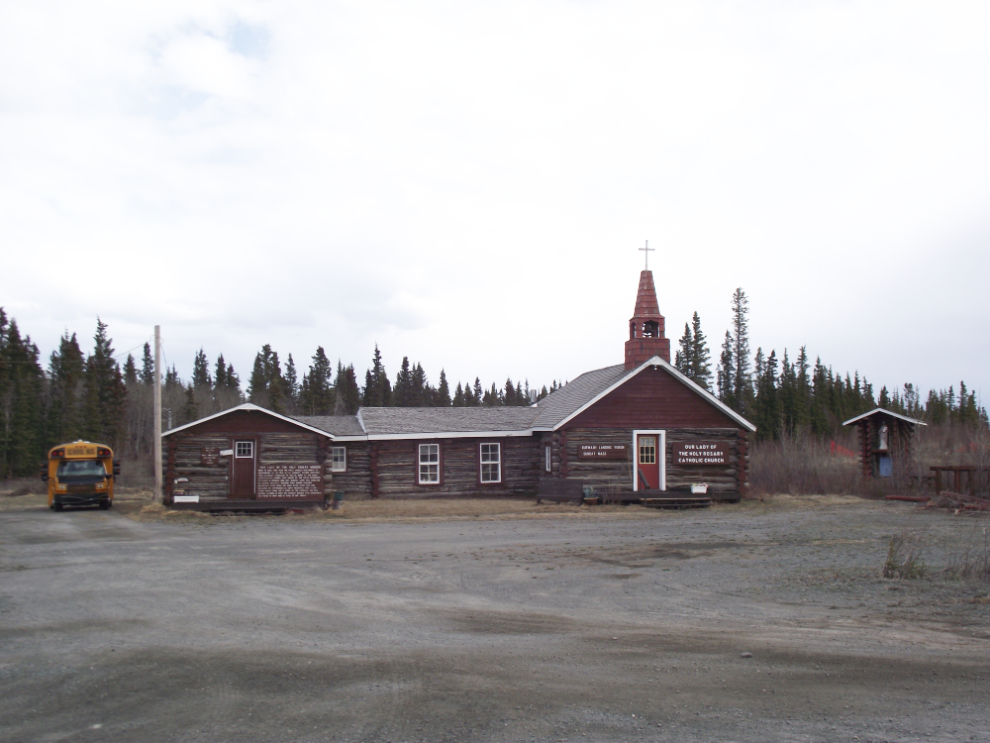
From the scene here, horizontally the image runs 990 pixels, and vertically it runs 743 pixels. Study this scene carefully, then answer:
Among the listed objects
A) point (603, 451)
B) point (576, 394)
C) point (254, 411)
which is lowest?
point (603, 451)

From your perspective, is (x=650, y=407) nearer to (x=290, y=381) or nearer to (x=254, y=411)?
(x=254, y=411)

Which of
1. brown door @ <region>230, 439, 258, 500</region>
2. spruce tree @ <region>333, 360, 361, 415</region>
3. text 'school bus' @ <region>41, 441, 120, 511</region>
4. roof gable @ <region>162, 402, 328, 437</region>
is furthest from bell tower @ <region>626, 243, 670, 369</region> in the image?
spruce tree @ <region>333, 360, 361, 415</region>

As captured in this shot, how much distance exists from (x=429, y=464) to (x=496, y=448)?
312cm

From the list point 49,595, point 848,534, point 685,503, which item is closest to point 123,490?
point 685,503

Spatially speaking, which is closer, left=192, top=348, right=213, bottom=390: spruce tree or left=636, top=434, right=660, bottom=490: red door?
left=636, top=434, right=660, bottom=490: red door

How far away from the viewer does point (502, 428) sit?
113 ft

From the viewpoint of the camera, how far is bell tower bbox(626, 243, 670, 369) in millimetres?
32219

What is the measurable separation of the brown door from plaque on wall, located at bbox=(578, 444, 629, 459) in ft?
40.8

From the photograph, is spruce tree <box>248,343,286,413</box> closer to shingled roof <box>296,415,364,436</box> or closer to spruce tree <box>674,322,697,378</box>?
spruce tree <box>674,322,697,378</box>

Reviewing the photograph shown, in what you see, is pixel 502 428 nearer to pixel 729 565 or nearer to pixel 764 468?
pixel 764 468

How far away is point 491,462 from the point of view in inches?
1355

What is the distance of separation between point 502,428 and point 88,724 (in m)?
28.6

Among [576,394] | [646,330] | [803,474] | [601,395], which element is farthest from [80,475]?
[803,474]

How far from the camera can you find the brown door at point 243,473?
94.3 feet
